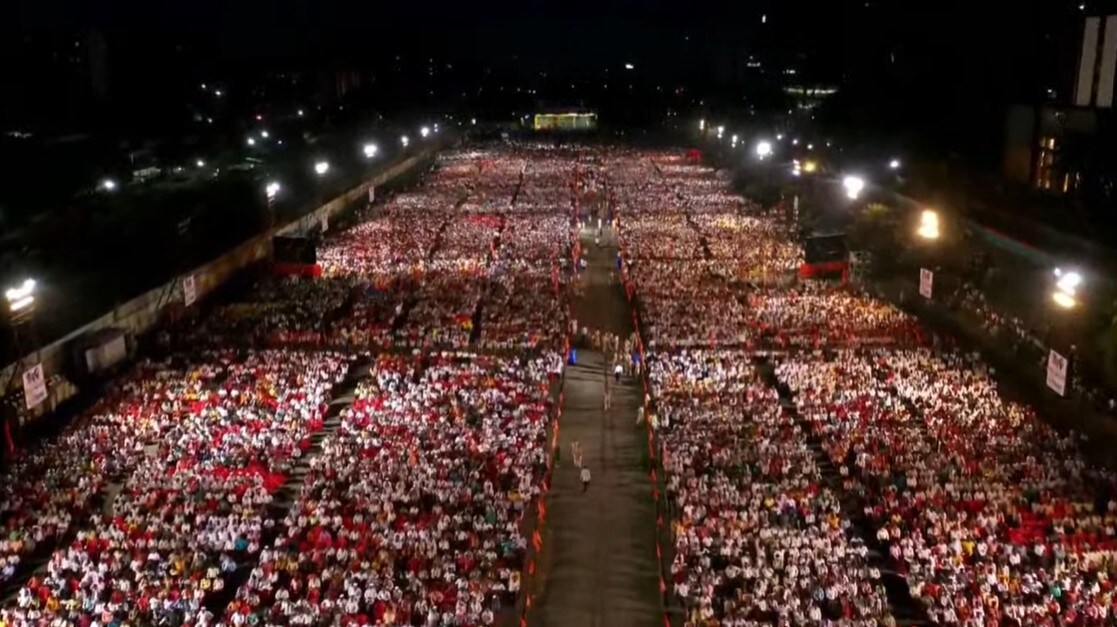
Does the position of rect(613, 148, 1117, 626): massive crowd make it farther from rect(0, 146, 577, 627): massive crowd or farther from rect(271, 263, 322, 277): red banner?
rect(271, 263, 322, 277): red banner

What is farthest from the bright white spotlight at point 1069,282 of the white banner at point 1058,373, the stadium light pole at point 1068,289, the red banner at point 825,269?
the red banner at point 825,269

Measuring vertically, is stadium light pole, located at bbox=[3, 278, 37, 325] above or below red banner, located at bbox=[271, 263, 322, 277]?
above

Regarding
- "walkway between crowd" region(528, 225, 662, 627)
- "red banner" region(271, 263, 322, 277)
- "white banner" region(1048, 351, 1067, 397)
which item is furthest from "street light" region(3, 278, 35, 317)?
"white banner" region(1048, 351, 1067, 397)

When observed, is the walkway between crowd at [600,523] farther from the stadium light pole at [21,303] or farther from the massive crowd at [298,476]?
the stadium light pole at [21,303]

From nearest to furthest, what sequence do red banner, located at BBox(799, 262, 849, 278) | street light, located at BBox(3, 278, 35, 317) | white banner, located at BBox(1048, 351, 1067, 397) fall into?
1. white banner, located at BBox(1048, 351, 1067, 397)
2. street light, located at BBox(3, 278, 35, 317)
3. red banner, located at BBox(799, 262, 849, 278)

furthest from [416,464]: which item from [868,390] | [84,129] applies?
[84,129]

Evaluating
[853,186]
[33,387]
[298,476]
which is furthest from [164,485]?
[853,186]

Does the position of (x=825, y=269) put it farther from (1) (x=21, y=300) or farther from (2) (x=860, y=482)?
(1) (x=21, y=300)
